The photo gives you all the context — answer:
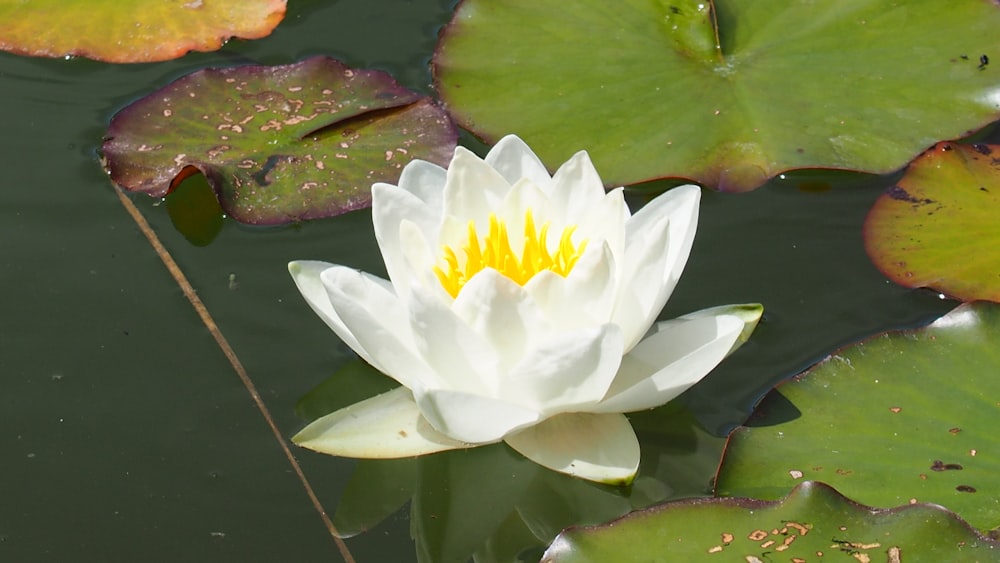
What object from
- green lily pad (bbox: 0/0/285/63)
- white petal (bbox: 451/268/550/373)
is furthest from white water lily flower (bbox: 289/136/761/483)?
green lily pad (bbox: 0/0/285/63)

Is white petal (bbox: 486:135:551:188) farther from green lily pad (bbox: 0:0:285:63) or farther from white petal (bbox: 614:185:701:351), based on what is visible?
green lily pad (bbox: 0:0:285:63)

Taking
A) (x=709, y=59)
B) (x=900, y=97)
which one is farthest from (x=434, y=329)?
(x=900, y=97)

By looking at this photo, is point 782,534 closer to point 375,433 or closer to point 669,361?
point 669,361

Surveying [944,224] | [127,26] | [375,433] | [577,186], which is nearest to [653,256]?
[577,186]

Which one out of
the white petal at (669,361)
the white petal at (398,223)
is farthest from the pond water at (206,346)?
the white petal at (398,223)

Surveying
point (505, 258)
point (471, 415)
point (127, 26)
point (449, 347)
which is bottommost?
point (471, 415)

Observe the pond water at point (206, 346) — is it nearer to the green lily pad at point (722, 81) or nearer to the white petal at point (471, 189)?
the green lily pad at point (722, 81)
